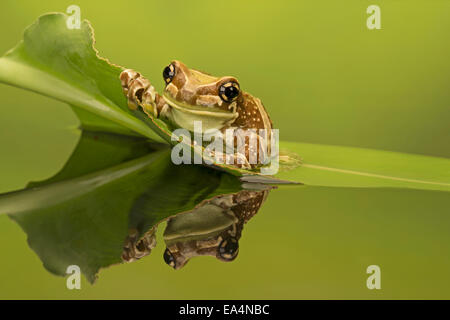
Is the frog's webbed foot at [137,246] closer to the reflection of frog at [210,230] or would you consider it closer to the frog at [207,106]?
the reflection of frog at [210,230]

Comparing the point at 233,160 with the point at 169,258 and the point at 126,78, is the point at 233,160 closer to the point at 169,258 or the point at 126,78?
the point at 126,78

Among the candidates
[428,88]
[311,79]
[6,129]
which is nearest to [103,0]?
[6,129]

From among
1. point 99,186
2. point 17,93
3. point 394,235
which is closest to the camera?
point 394,235

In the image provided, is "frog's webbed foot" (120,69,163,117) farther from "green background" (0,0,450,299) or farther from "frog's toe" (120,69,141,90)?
"green background" (0,0,450,299)

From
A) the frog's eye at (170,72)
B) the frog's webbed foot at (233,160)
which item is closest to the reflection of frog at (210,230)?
the frog's webbed foot at (233,160)

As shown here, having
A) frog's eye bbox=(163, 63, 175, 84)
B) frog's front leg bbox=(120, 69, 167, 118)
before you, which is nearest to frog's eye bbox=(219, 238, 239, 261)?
frog's front leg bbox=(120, 69, 167, 118)

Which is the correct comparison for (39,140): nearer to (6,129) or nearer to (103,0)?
(6,129)
